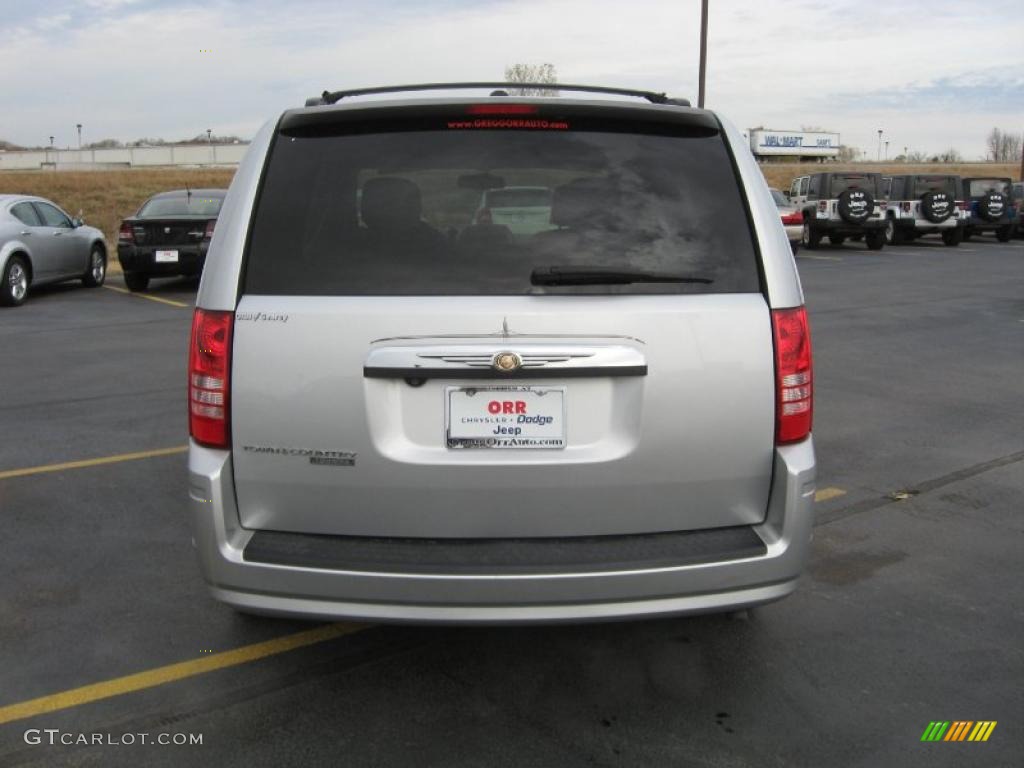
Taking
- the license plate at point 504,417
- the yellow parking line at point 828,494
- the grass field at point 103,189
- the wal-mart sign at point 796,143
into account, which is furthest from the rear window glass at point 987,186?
the wal-mart sign at point 796,143

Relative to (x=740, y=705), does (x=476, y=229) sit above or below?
above

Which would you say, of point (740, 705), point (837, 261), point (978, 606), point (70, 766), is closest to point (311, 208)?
point (70, 766)

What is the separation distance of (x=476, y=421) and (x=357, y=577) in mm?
561

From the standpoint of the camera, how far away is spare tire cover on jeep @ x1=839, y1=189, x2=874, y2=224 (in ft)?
84.1

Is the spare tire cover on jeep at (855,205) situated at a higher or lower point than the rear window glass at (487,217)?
lower

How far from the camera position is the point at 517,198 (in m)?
3.20

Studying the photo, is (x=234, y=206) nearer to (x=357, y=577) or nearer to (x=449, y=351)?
(x=449, y=351)

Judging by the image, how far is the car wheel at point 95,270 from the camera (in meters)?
16.6

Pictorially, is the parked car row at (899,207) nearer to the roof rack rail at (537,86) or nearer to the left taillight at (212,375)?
the roof rack rail at (537,86)

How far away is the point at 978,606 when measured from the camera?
13.2 ft

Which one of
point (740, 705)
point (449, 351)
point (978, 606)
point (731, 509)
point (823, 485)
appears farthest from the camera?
point (823, 485)

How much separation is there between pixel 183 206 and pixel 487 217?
14.3m

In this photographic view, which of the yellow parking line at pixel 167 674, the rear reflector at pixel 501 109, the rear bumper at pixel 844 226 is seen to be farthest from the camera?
the rear bumper at pixel 844 226

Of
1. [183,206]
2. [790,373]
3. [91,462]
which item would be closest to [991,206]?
[183,206]
